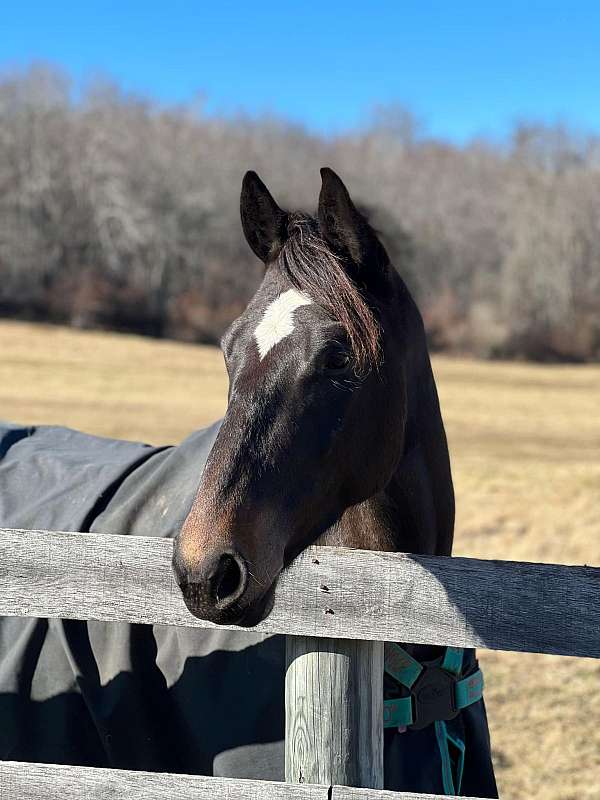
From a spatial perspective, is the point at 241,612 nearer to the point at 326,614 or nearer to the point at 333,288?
the point at 326,614

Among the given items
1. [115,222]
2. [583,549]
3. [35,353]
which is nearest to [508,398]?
[35,353]

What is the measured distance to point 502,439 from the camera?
1731 cm

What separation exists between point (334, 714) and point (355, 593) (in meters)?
0.31

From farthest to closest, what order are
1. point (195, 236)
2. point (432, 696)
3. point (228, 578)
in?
point (195, 236), point (432, 696), point (228, 578)

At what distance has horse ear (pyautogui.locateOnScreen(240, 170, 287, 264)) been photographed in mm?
2725

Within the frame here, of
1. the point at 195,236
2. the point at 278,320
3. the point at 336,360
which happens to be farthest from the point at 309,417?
the point at 195,236

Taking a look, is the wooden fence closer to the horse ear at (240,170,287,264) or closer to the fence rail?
the fence rail

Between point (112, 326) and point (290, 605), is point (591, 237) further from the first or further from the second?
point (290, 605)

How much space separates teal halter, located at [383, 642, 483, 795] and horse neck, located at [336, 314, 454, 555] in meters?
0.33

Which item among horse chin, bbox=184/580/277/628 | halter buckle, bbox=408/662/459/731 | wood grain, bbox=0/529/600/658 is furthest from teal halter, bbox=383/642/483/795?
horse chin, bbox=184/580/277/628

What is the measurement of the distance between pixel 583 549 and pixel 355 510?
639 cm

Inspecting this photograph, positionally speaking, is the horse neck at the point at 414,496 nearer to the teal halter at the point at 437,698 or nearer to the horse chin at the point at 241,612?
the teal halter at the point at 437,698

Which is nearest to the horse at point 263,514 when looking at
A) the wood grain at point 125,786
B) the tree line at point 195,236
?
the wood grain at point 125,786

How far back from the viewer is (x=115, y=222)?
4416 centimetres
